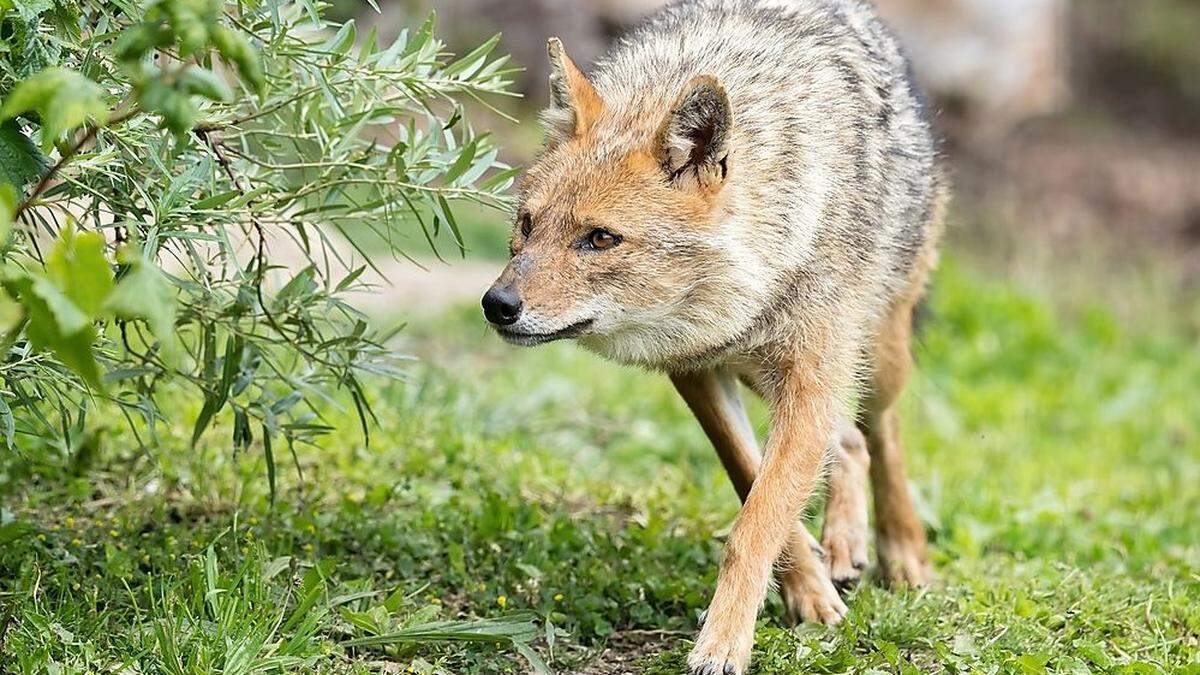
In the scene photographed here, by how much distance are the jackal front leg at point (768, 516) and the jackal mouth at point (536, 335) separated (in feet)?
2.35

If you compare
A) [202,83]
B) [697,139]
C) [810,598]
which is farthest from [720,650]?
[202,83]

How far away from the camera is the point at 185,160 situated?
404 centimetres

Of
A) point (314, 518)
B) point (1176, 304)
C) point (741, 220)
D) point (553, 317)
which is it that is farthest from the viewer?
point (1176, 304)

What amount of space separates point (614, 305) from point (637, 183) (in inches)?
14.3

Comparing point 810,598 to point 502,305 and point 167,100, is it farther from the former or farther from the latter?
point 167,100

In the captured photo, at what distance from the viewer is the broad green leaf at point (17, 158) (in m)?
3.34

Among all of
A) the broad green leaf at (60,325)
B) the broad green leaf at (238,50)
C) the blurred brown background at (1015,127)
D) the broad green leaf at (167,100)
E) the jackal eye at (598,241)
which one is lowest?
the blurred brown background at (1015,127)

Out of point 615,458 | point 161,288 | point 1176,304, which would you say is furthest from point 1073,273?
point 161,288

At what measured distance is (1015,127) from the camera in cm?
1455

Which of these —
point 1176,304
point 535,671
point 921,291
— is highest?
point 921,291

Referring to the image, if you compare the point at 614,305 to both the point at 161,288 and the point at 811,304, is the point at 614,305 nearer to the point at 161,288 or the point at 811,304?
the point at 811,304

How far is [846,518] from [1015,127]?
10.5m

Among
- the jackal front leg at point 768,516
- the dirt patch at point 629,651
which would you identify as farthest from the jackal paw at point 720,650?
the dirt patch at point 629,651

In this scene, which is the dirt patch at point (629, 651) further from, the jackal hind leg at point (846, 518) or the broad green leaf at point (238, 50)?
the broad green leaf at point (238, 50)
